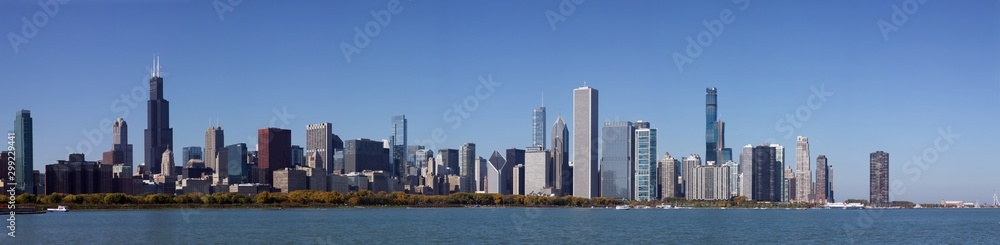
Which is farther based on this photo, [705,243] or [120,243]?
[705,243]

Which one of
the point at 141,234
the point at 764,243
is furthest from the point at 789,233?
the point at 141,234

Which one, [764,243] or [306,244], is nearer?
[306,244]

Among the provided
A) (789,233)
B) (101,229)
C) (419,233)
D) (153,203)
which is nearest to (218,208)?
(153,203)

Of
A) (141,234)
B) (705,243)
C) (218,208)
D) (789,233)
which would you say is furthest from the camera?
(218,208)

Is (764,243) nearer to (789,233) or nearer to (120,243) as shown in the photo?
(789,233)

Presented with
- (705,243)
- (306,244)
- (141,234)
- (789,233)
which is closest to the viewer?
(306,244)

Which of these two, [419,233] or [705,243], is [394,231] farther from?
[705,243]

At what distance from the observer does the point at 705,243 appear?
247ft

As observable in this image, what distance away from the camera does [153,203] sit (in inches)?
6841

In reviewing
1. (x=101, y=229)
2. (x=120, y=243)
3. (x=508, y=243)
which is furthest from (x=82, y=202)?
Result: (x=508, y=243)

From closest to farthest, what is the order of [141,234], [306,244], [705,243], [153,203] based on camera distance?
[306,244], [705,243], [141,234], [153,203]

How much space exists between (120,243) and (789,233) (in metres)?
57.8

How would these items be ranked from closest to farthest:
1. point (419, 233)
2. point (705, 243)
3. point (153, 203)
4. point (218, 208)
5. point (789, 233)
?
point (705, 243) → point (419, 233) → point (789, 233) → point (153, 203) → point (218, 208)

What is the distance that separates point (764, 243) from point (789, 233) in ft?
59.3
